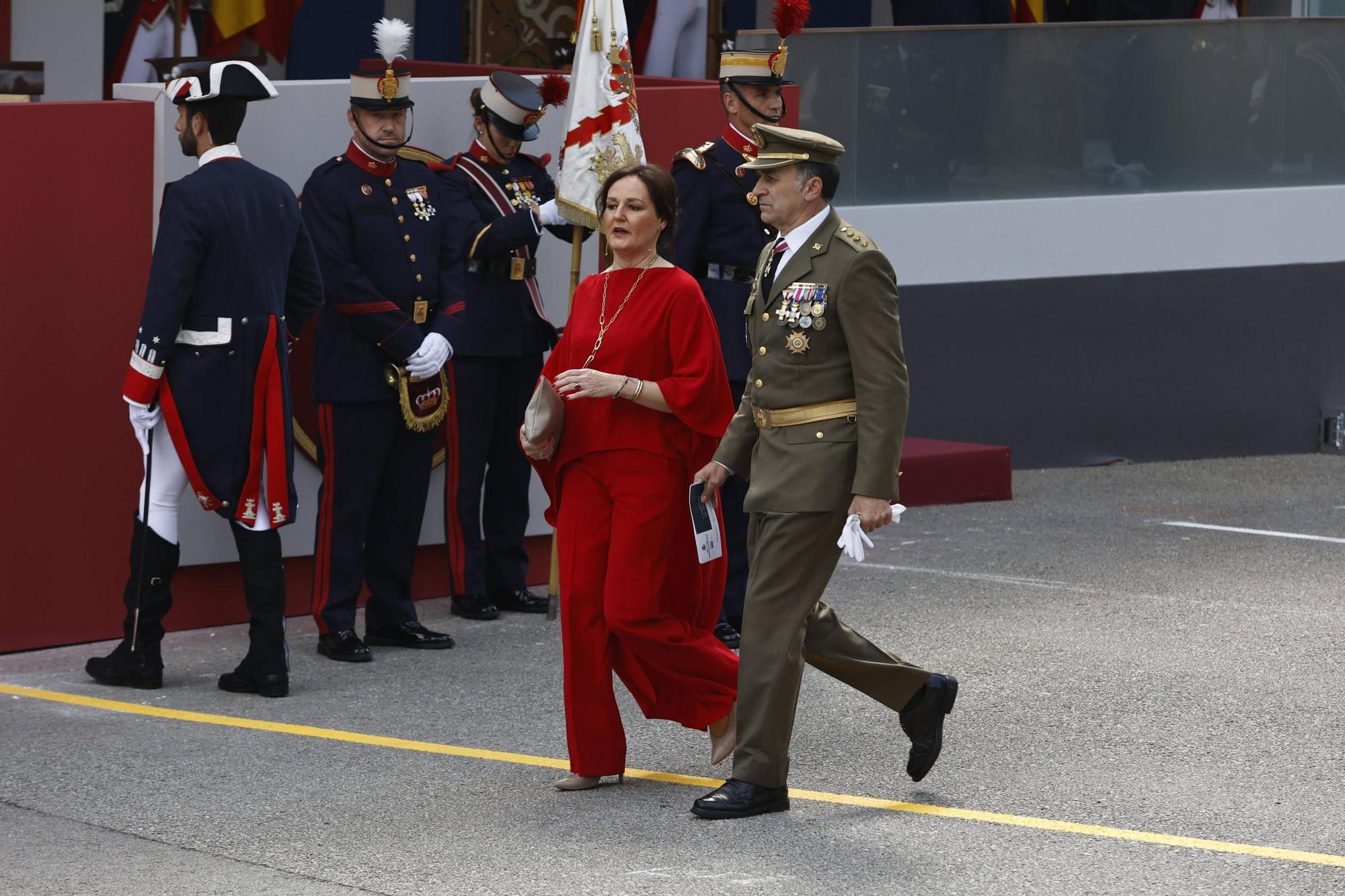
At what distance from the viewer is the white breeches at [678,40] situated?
14156mm

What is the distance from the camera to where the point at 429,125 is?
30.0 feet

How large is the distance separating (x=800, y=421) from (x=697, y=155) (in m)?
2.48

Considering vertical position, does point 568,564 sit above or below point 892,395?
below

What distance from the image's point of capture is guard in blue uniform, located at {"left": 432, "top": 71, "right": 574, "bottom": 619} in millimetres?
8844

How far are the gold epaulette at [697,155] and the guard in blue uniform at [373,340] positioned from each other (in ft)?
3.22

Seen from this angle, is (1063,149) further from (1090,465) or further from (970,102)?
(1090,465)

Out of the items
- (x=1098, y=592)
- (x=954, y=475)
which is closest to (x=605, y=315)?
(x=1098, y=592)

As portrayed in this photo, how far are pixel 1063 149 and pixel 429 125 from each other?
549cm

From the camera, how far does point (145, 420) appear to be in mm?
7699

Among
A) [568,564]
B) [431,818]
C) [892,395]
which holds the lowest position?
[431,818]

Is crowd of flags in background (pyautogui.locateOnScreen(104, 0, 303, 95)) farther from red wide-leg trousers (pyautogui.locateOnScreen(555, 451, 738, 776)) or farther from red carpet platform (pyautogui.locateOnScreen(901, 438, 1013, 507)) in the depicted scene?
red wide-leg trousers (pyautogui.locateOnScreen(555, 451, 738, 776))

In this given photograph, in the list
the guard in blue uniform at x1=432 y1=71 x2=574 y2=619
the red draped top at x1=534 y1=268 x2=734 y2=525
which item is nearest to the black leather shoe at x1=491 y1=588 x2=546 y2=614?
the guard in blue uniform at x1=432 y1=71 x2=574 y2=619

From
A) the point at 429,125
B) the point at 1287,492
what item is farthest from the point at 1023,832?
the point at 1287,492

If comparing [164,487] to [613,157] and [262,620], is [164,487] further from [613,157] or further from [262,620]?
[613,157]
